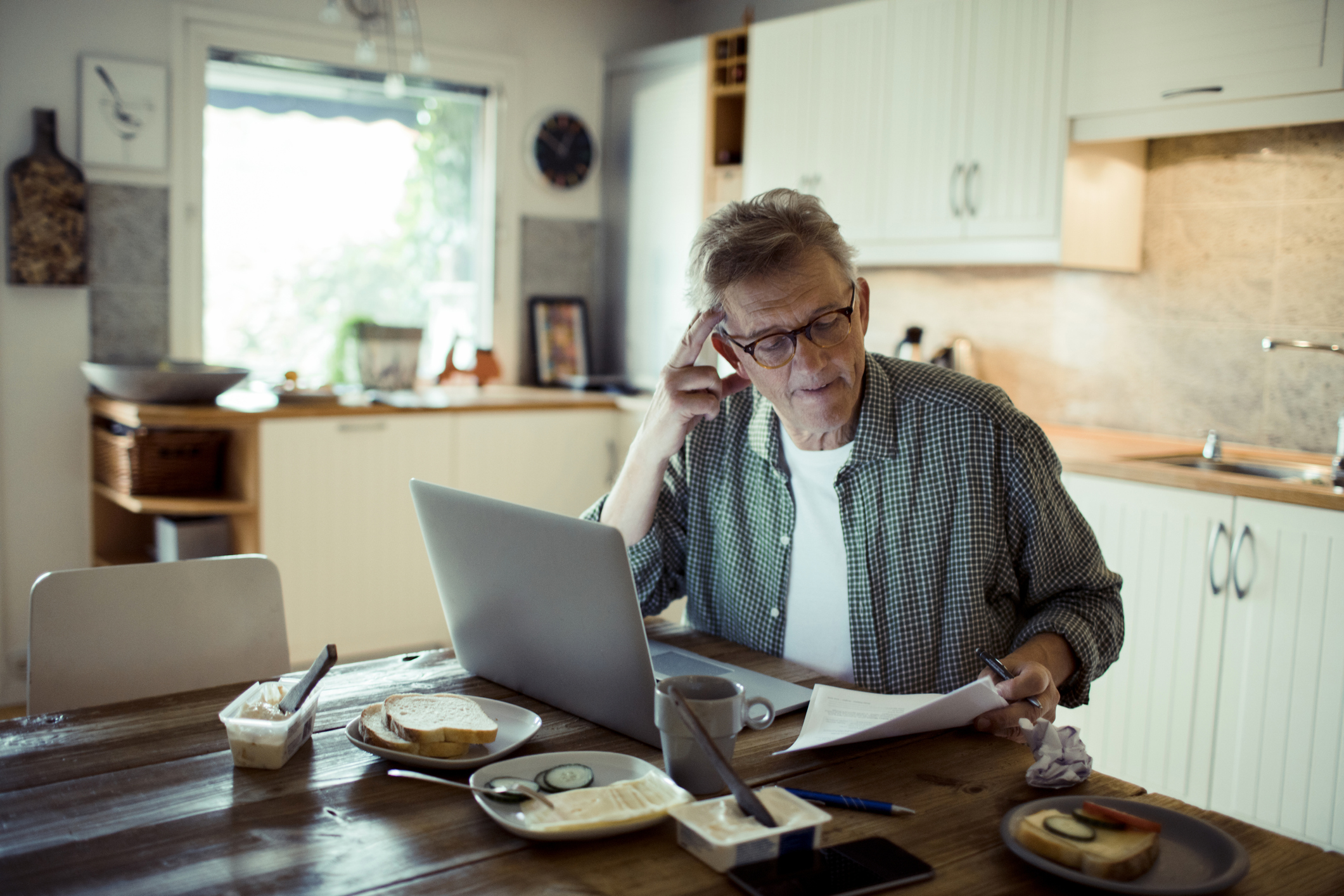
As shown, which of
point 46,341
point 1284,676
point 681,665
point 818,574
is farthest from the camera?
point 46,341

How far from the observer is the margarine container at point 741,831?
0.90 m

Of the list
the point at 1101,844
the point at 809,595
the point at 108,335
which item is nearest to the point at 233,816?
the point at 1101,844

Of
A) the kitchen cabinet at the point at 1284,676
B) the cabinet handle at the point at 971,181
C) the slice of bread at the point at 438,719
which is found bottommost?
the kitchen cabinet at the point at 1284,676

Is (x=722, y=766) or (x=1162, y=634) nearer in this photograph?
(x=722, y=766)

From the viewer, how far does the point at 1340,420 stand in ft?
8.92

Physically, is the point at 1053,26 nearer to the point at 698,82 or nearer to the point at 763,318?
the point at 698,82

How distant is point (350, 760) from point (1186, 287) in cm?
274

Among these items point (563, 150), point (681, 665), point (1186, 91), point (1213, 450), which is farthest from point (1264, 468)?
point (563, 150)

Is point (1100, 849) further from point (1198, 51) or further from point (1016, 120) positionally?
point (1016, 120)

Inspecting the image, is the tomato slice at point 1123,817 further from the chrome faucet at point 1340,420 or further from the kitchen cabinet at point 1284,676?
the chrome faucet at point 1340,420

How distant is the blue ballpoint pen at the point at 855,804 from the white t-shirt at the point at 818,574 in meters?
0.62

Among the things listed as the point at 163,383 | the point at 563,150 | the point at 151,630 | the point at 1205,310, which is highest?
the point at 563,150

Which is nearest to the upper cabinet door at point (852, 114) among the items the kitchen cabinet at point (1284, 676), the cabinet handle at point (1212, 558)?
the cabinet handle at point (1212, 558)

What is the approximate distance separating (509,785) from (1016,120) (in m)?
2.67
